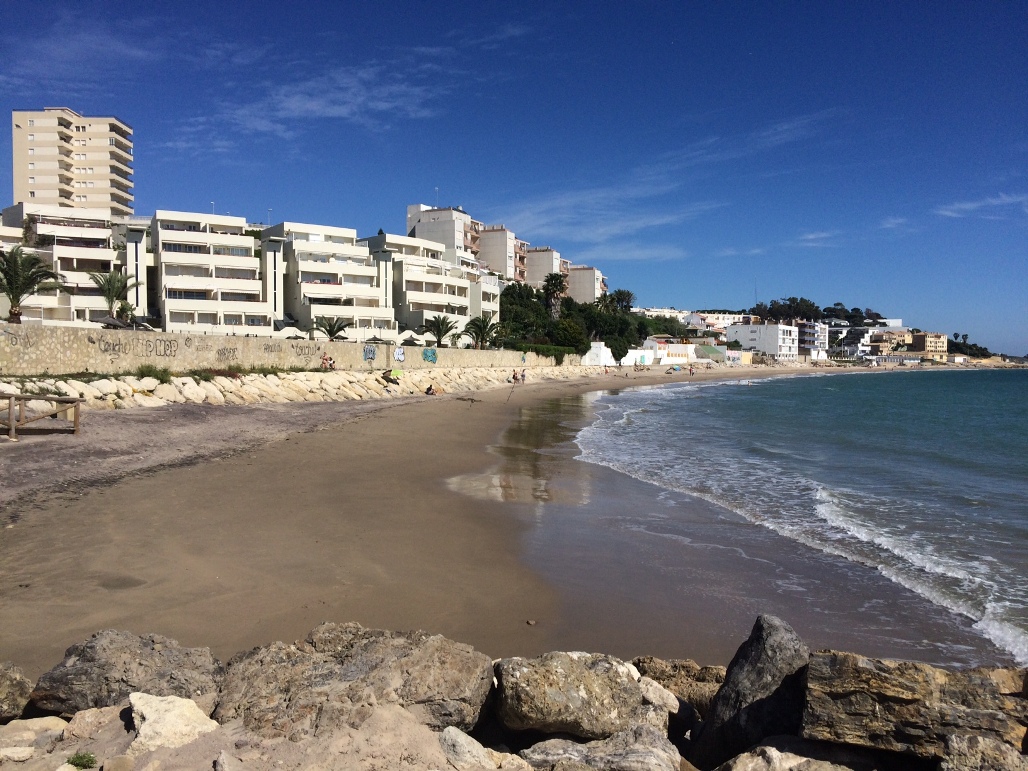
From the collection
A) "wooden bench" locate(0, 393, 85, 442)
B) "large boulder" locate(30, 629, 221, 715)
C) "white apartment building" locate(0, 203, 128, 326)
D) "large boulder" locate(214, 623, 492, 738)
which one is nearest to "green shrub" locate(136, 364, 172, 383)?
"wooden bench" locate(0, 393, 85, 442)

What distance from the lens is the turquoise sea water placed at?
948 cm

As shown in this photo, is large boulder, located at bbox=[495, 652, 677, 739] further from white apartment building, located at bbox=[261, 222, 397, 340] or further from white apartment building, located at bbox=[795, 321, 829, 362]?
white apartment building, located at bbox=[795, 321, 829, 362]

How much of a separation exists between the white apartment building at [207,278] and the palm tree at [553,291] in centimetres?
4335

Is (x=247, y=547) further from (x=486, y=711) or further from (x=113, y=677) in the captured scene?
(x=486, y=711)

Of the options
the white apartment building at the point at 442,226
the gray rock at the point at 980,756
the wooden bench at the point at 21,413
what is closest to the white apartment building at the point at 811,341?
the white apartment building at the point at 442,226

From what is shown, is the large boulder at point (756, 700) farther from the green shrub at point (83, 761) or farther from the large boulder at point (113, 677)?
the green shrub at point (83, 761)

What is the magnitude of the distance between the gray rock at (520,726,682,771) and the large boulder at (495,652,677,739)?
0.11 m

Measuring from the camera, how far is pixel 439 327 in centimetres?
5844

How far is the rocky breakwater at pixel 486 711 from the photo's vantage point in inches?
156

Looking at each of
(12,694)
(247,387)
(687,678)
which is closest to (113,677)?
(12,694)

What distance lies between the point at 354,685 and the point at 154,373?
2670cm

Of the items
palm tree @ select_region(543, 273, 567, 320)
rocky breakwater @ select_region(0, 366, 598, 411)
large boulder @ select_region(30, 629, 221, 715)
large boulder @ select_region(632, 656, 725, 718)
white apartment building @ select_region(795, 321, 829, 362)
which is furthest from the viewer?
white apartment building @ select_region(795, 321, 829, 362)

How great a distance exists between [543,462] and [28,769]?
51.6ft

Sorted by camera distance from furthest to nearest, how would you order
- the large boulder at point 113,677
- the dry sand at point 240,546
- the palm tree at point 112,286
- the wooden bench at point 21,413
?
the palm tree at point 112,286 → the wooden bench at point 21,413 → the dry sand at point 240,546 → the large boulder at point 113,677
